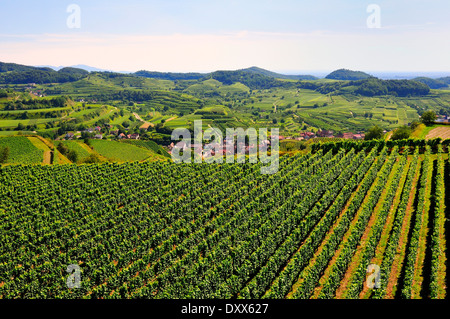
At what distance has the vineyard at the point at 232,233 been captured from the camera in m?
26.1

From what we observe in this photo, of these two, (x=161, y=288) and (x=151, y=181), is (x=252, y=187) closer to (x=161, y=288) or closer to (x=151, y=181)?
(x=151, y=181)

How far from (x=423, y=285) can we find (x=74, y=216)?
46.1 m

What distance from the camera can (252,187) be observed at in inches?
1994

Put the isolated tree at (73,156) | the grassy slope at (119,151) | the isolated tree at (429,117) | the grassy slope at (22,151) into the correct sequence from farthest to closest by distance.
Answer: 1. the grassy slope at (119,151)
2. the isolated tree at (73,156)
3. the isolated tree at (429,117)
4. the grassy slope at (22,151)

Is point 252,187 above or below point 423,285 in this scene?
above

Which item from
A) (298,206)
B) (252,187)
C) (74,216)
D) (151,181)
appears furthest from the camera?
(151,181)

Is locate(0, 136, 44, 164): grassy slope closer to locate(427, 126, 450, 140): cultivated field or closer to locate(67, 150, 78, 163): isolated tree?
locate(67, 150, 78, 163): isolated tree

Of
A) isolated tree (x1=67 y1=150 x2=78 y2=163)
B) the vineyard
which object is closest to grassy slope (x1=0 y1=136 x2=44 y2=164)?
isolated tree (x1=67 y1=150 x2=78 y2=163)

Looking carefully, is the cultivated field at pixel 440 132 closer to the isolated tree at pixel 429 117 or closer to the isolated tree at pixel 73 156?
the isolated tree at pixel 429 117

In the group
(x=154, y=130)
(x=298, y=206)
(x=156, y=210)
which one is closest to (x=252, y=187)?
(x=298, y=206)

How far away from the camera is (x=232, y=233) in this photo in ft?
114

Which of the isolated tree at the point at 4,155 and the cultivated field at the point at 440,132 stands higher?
the cultivated field at the point at 440,132

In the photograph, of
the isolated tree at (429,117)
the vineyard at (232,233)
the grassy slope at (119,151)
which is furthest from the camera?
the grassy slope at (119,151)

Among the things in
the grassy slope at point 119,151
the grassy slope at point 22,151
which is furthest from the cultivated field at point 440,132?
the grassy slope at point 22,151
